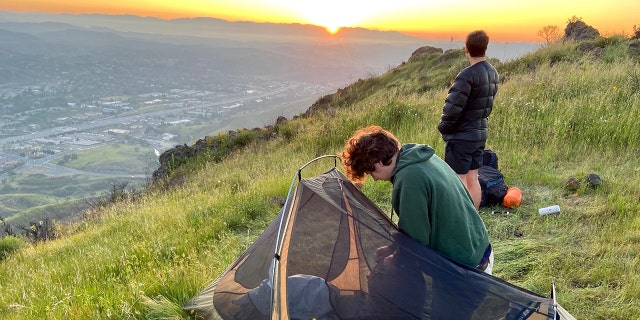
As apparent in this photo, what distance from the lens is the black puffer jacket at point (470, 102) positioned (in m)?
4.09

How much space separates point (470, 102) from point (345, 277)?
2.41 m

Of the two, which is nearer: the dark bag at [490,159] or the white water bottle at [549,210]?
the white water bottle at [549,210]

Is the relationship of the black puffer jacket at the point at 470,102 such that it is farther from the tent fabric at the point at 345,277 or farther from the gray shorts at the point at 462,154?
the tent fabric at the point at 345,277

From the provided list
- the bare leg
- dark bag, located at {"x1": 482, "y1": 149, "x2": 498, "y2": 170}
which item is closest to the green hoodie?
the bare leg

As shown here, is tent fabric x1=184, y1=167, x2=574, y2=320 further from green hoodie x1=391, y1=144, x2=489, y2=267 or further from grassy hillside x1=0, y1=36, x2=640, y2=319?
grassy hillside x1=0, y1=36, x2=640, y2=319

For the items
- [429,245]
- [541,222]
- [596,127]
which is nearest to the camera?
[429,245]

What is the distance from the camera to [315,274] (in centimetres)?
293

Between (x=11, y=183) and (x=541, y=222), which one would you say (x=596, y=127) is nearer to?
(x=541, y=222)

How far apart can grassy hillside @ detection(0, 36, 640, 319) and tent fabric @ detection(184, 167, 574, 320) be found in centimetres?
70

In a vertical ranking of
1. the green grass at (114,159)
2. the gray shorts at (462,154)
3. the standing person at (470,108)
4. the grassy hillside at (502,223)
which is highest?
the standing person at (470,108)

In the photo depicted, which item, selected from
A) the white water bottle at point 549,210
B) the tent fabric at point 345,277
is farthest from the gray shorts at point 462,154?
the tent fabric at point 345,277

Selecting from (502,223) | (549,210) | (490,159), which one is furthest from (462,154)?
(490,159)

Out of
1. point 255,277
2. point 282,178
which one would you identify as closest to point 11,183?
point 282,178

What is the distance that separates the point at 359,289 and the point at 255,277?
2.39 feet
